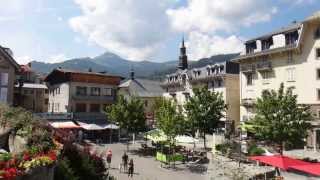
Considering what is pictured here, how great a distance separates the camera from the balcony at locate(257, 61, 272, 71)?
54219mm

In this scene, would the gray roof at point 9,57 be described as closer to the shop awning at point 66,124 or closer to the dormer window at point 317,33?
the shop awning at point 66,124

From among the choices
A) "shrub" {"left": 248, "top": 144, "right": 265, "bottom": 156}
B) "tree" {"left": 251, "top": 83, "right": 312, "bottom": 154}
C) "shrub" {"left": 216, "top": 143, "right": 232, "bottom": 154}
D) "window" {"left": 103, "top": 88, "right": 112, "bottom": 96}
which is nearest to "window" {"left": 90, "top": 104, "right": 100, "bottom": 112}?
"window" {"left": 103, "top": 88, "right": 112, "bottom": 96}

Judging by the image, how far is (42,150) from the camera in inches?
593

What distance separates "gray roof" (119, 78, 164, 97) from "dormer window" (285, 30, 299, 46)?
4291 centimetres

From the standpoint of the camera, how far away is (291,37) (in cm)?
5147

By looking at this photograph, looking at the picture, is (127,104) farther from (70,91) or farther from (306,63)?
(306,63)

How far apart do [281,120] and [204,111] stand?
457 inches

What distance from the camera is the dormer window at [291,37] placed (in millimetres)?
50594

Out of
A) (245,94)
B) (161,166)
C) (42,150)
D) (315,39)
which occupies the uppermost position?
(315,39)

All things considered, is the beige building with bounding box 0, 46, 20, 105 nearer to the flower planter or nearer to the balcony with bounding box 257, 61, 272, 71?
the balcony with bounding box 257, 61, 272, 71

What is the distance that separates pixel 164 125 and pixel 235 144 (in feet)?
27.0

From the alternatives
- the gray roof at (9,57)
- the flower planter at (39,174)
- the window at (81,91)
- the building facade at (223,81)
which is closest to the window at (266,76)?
the building facade at (223,81)

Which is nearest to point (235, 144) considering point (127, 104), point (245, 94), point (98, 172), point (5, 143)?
point (127, 104)

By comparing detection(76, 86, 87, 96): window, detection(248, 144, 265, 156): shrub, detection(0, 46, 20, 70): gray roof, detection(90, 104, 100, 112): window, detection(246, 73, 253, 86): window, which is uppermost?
detection(0, 46, 20, 70): gray roof
